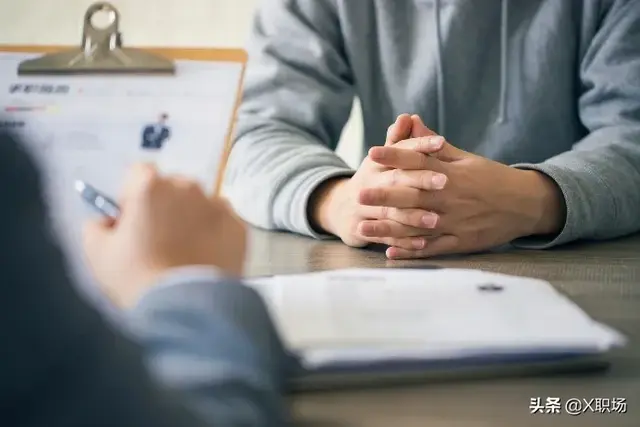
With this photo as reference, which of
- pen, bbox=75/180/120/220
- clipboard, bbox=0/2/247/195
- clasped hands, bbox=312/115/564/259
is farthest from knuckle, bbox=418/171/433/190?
pen, bbox=75/180/120/220

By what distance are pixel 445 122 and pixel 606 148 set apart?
249 mm

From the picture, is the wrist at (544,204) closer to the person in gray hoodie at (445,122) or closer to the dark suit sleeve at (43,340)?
the person in gray hoodie at (445,122)

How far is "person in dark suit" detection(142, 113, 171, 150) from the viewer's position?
483 mm

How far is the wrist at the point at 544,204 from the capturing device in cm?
74

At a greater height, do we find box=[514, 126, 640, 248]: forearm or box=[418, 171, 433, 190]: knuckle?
box=[418, 171, 433, 190]: knuckle

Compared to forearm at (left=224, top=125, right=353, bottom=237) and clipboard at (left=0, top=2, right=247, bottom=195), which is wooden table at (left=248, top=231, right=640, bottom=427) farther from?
forearm at (left=224, top=125, right=353, bottom=237)

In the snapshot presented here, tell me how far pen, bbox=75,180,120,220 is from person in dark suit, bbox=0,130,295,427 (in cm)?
3

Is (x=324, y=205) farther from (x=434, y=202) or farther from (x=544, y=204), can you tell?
(x=544, y=204)

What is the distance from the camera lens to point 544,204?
29.5 inches

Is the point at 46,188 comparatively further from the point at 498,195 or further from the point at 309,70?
the point at 309,70

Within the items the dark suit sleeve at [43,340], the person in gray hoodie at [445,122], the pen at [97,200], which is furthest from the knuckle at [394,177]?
the dark suit sleeve at [43,340]

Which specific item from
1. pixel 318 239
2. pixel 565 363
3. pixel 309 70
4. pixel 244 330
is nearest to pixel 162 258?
pixel 244 330

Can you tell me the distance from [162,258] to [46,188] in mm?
118

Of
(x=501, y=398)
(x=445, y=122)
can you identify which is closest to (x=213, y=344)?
(x=501, y=398)
